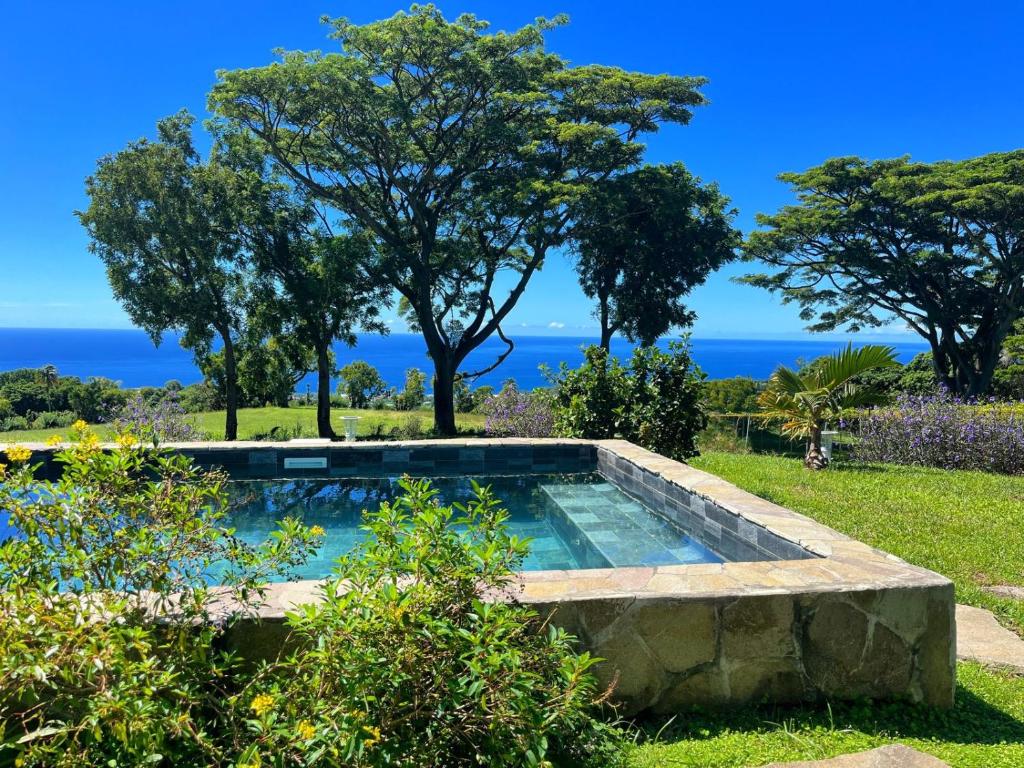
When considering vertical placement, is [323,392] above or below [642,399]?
below

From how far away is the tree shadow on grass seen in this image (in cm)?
256

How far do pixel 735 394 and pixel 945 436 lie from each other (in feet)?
41.8

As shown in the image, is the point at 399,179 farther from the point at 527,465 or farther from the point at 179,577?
the point at 179,577

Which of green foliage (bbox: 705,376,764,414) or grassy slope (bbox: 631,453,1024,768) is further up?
green foliage (bbox: 705,376,764,414)

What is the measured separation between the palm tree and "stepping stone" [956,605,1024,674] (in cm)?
510

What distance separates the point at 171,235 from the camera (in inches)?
623

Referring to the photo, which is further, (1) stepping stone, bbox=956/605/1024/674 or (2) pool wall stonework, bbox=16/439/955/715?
(1) stepping stone, bbox=956/605/1024/674

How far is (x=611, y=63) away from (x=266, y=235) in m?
11.0

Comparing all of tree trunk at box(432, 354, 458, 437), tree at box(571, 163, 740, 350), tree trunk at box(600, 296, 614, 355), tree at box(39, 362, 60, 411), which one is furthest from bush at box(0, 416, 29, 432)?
tree trunk at box(600, 296, 614, 355)

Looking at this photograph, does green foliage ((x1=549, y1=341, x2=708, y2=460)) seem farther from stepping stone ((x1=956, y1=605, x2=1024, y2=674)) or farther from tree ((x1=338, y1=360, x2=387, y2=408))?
tree ((x1=338, y1=360, x2=387, y2=408))

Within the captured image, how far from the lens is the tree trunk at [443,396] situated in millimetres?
17580

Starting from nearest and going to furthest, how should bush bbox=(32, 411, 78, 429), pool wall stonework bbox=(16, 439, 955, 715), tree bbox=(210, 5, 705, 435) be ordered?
pool wall stonework bbox=(16, 439, 955, 715) → tree bbox=(210, 5, 705, 435) → bush bbox=(32, 411, 78, 429)

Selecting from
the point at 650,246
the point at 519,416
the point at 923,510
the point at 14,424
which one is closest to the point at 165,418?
the point at 519,416

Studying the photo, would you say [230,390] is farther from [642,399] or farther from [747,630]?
[747,630]
